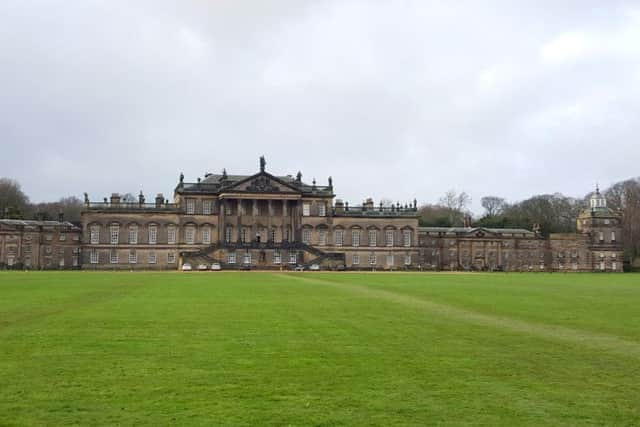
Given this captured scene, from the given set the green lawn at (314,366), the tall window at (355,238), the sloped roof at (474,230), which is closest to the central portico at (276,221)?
the tall window at (355,238)

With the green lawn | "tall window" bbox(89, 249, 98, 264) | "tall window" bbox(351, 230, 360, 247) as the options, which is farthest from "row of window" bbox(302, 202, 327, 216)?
the green lawn

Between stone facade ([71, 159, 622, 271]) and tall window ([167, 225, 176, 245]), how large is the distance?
116mm

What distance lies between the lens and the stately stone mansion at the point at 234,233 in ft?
270

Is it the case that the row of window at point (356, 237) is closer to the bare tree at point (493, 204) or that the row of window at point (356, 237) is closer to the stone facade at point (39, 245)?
the stone facade at point (39, 245)

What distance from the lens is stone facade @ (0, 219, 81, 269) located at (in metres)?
81.9

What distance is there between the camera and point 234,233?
281 feet

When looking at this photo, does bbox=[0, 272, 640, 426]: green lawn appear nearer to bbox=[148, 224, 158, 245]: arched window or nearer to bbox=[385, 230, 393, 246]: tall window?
bbox=[148, 224, 158, 245]: arched window

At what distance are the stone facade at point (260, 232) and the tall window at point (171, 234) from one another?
116mm

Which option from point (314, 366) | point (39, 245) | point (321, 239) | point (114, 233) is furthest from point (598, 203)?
point (314, 366)

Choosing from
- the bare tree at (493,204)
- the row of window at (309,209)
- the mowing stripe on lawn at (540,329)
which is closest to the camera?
the mowing stripe on lawn at (540,329)

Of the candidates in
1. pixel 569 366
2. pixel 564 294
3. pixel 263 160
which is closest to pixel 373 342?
pixel 569 366

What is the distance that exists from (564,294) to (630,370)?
21882 mm

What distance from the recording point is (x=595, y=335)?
1731 cm

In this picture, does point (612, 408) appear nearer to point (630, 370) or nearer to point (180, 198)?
point (630, 370)
